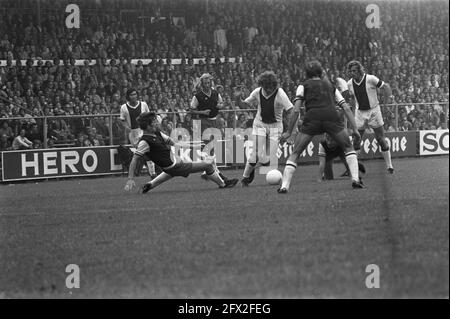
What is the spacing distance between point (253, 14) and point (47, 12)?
19.0 ft

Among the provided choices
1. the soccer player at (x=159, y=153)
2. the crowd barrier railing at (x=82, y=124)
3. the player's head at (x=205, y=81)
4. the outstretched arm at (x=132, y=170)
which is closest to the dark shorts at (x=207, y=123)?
the crowd barrier railing at (x=82, y=124)

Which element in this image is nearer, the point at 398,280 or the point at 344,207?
the point at 398,280

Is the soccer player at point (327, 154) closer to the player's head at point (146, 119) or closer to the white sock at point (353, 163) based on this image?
the white sock at point (353, 163)

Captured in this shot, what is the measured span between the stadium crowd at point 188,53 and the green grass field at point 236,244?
8601 millimetres

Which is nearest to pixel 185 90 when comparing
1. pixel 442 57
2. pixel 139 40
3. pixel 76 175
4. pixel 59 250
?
pixel 139 40

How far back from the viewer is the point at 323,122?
13.8m

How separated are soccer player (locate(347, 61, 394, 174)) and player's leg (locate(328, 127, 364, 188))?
14.2 feet

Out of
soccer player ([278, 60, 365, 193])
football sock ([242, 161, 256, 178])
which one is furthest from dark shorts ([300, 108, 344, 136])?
football sock ([242, 161, 256, 178])

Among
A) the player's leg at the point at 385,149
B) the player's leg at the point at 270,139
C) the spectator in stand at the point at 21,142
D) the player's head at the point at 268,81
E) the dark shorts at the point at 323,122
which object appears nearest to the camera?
the dark shorts at the point at 323,122

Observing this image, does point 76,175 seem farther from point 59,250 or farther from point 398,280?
point 398,280

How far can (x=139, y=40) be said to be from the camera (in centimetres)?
2667

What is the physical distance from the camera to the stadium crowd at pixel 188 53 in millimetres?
23531

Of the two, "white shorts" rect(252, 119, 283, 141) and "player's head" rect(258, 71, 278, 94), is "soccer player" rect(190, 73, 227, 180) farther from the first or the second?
"player's head" rect(258, 71, 278, 94)

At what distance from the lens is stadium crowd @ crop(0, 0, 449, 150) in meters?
23.5
